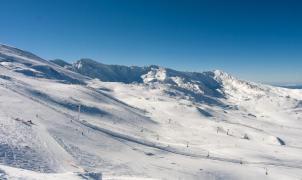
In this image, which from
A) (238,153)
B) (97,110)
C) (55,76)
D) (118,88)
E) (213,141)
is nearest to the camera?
(238,153)

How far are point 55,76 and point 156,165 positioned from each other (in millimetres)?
137473

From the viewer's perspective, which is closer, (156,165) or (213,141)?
(156,165)

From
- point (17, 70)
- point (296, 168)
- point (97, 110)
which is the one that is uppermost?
point (17, 70)

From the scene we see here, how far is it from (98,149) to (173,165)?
11.2 meters

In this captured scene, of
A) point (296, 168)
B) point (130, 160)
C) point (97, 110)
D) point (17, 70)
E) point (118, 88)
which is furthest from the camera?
point (118, 88)

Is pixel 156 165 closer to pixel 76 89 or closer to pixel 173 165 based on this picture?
pixel 173 165

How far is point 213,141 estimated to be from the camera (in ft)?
302

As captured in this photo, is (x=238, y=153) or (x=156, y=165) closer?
(x=156, y=165)

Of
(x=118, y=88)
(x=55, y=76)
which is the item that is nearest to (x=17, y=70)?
→ (x=55, y=76)

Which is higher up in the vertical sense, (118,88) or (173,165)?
(118,88)

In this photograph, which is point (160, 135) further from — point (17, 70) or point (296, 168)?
point (17, 70)

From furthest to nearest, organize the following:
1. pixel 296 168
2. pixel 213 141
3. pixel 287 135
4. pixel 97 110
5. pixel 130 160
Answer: pixel 287 135 < pixel 97 110 < pixel 213 141 < pixel 296 168 < pixel 130 160

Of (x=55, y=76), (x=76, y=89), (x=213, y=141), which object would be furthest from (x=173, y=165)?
(x=55, y=76)

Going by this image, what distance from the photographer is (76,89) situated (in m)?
132
